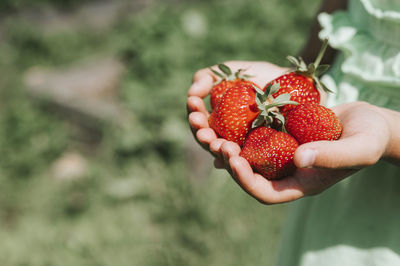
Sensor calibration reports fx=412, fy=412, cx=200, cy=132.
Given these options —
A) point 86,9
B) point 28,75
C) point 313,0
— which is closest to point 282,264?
point 28,75

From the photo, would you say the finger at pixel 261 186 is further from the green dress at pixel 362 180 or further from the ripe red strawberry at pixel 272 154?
the green dress at pixel 362 180

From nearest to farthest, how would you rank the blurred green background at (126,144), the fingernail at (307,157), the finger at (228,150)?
the fingernail at (307,157)
the finger at (228,150)
the blurred green background at (126,144)

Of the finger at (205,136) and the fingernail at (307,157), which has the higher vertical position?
the fingernail at (307,157)

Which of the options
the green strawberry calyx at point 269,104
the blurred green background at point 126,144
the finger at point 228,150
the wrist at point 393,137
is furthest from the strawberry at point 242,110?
the blurred green background at point 126,144

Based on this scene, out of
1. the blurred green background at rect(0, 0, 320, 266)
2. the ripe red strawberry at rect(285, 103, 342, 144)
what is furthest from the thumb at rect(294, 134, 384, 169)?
the blurred green background at rect(0, 0, 320, 266)

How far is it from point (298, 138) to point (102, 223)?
4.65 feet

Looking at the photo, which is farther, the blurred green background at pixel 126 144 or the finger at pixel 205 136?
the blurred green background at pixel 126 144

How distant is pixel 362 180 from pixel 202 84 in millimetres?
463

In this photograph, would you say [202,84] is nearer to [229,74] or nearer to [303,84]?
[229,74]

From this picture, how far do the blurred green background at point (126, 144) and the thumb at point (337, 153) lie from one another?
1.19 metres

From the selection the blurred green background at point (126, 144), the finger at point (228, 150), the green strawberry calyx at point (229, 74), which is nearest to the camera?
the finger at point (228, 150)

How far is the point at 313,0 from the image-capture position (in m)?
3.45

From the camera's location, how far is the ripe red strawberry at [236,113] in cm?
96

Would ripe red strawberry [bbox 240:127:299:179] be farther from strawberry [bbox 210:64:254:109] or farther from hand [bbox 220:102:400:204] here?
strawberry [bbox 210:64:254:109]
